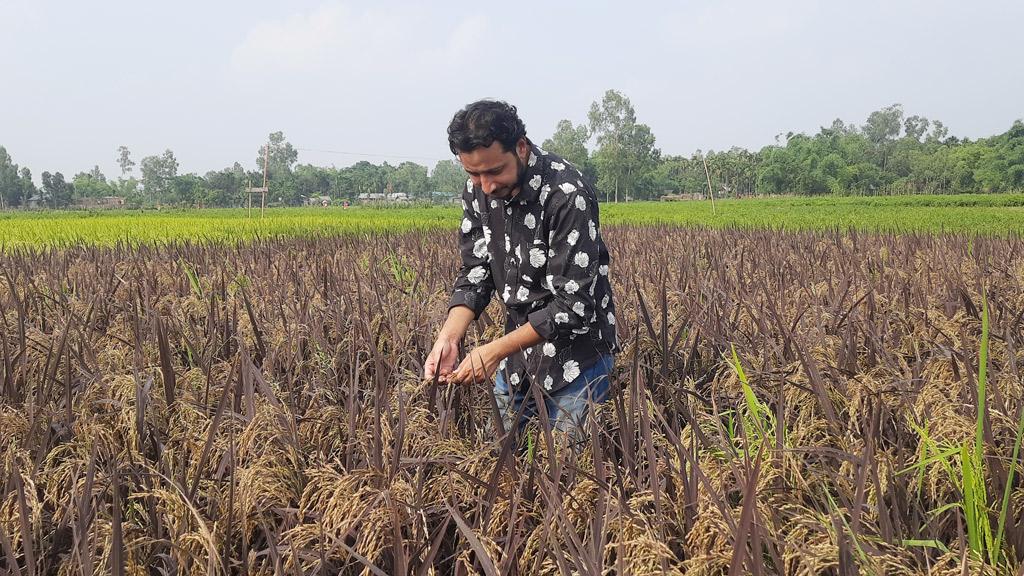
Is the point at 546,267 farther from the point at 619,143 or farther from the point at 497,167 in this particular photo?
the point at 619,143

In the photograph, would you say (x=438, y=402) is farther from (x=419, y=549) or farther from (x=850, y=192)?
(x=850, y=192)

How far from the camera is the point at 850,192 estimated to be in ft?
219

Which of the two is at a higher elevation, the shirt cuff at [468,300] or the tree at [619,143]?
the tree at [619,143]

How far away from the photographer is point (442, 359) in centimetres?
208

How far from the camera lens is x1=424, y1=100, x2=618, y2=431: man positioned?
1920 millimetres

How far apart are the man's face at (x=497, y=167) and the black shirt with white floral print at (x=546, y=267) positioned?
0.05 meters

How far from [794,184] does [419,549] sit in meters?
72.3

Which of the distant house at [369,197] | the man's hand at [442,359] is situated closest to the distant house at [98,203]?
the distant house at [369,197]

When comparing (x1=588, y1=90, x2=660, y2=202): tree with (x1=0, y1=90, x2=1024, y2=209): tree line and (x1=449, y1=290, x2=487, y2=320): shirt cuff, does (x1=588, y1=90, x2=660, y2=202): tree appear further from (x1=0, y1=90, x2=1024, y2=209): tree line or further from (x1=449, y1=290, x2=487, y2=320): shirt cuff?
(x1=449, y1=290, x2=487, y2=320): shirt cuff

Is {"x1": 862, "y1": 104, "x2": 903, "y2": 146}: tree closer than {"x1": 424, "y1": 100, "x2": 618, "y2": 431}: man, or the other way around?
{"x1": 424, "y1": 100, "x2": 618, "y2": 431}: man

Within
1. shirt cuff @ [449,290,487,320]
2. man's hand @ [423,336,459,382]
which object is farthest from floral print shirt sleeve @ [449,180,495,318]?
man's hand @ [423,336,459,382]

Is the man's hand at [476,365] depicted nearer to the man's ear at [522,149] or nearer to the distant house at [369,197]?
the man's ear at [522,149]

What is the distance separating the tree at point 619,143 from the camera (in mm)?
69000

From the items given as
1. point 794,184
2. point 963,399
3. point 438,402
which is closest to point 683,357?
point 963,399
